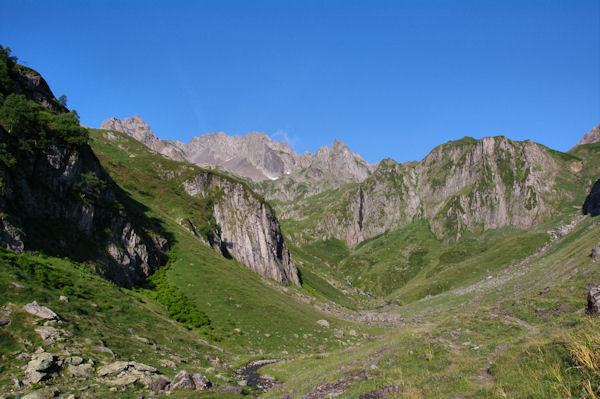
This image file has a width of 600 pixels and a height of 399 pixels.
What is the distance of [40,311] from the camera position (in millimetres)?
22688

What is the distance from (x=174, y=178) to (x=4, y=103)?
7091 cm

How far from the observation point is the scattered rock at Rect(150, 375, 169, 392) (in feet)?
68.6

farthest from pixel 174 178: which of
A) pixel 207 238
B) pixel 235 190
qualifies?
pixel 207 238

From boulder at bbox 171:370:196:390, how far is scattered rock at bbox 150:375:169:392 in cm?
56

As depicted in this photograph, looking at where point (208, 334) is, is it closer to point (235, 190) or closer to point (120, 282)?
point (120, 282)

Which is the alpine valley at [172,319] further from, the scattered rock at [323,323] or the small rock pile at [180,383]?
the scattered rock at [323,323]

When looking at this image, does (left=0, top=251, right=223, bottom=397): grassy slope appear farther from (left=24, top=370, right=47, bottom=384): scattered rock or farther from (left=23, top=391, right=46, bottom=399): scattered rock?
(left=23, top=391, right=46, bottom=399): scattered rock

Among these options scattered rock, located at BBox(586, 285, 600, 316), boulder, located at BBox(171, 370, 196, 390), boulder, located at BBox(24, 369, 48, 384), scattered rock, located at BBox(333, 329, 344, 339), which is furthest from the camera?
scattered rock, located at BBox(333, 329, 344, 339)

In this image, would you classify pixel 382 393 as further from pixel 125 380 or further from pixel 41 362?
pixel 41 362

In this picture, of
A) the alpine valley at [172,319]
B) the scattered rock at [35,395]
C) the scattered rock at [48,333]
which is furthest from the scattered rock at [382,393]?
the scattered rock at [48,333]

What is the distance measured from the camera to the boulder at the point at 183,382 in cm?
2188

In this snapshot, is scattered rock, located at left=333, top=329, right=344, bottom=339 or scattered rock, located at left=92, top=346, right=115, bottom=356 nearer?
scattered rock, located at left=92, top=346, right=115, bottom=356

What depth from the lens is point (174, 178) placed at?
359 ft

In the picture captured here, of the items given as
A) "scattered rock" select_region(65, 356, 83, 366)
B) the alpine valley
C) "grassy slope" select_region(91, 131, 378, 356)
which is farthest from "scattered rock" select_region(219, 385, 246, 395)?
"grassy slope" select_region(91, 131, 378, 356)
